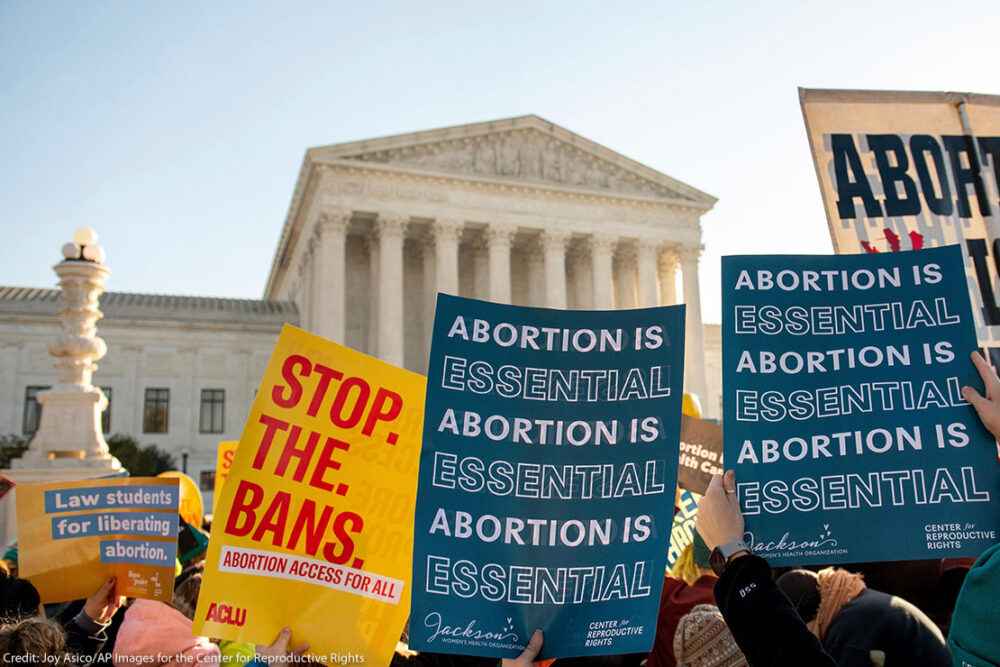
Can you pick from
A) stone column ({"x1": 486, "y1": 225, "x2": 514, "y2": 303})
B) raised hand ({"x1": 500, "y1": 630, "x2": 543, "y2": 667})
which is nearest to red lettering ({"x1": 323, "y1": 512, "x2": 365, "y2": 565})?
raised hand ({"x1": 500, "y1": 630, "x2": 543, "y2": 667})

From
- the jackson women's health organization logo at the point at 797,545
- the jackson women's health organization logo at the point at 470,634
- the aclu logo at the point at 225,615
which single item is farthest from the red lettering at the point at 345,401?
the jackson women's health organization logo at the point at 797,545

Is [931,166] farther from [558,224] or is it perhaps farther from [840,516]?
[558,224]

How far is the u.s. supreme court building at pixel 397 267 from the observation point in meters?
42.2

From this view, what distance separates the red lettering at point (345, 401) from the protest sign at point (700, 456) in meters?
3.97

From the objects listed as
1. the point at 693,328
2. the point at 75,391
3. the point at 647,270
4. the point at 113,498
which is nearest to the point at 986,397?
the point at 113,498

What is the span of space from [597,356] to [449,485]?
0.80m

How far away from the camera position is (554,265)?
45.3 meters

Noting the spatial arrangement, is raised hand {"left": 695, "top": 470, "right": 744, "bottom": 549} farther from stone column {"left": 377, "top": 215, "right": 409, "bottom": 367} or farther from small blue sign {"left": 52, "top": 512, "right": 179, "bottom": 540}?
stone column {"left": 377, "top": 215, "right": 409, "bottom": 367}

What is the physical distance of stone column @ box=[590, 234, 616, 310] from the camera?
45.4 meters

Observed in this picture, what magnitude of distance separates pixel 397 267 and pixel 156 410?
15658mm

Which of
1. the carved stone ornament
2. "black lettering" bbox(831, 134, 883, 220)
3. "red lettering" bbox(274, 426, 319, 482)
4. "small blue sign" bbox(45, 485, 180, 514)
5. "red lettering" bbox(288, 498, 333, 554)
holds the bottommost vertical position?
"small blue sign" bbox(45, 485, 180, 514)

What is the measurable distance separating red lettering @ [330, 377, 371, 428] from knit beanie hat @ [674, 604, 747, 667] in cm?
179

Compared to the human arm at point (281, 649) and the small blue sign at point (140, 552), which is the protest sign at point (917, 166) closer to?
the human arm at point (281, 649)

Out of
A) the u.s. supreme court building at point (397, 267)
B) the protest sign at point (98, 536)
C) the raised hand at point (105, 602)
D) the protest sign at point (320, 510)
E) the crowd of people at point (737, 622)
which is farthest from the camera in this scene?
the u.s. supreme court building at point (397, 267)
